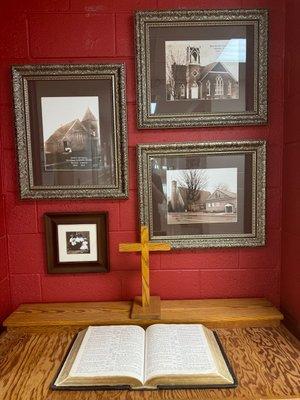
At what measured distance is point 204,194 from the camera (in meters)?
1.30

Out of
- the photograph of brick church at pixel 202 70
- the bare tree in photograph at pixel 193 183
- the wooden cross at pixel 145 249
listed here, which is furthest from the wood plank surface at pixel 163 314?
the photograph of brick church at pixel 202 70

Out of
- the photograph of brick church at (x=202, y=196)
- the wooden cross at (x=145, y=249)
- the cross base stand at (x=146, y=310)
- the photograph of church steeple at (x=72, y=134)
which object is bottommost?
the cross base stand at (x=146, y=310)

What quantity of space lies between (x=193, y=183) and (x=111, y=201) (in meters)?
0.33

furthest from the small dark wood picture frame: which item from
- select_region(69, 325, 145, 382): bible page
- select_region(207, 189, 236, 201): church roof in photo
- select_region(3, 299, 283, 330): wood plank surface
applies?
select_region(207, 189, 236, 201): church roof in photo

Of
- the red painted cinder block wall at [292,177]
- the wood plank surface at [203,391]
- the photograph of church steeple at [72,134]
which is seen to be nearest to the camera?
the wood plank surface at [203,391]

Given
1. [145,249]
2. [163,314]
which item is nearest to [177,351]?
[163,314]

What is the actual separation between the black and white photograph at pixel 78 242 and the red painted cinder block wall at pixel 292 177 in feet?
2.52

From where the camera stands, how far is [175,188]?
1301 millimetres

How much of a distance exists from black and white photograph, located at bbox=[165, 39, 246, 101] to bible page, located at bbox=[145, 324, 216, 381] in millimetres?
836

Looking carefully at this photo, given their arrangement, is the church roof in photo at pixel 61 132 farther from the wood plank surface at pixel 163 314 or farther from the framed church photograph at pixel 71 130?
the wood plank surface at pixel 163 314

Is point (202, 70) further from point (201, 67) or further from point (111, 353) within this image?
point (111, 353)

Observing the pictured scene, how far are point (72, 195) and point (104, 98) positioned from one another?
0.39 metres

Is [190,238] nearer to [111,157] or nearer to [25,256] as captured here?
[111,157]

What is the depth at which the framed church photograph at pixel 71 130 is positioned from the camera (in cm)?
124
